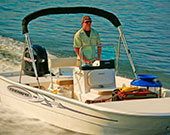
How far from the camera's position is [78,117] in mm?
5184

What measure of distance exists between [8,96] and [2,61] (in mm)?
4741

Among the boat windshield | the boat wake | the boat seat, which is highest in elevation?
the boat windshield

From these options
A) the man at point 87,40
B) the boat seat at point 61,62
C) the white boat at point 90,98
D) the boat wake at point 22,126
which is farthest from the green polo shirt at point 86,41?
the boat wake at point 22,126

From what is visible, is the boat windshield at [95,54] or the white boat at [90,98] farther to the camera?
the boat windshield at [95,54]

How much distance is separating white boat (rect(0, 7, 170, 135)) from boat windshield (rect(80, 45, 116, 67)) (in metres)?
0.02

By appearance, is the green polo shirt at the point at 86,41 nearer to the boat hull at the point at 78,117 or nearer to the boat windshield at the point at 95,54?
the boat windshield at the point at 95,54

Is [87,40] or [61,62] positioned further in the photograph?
[61,62]

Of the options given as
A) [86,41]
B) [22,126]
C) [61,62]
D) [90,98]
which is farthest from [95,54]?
[22,126]

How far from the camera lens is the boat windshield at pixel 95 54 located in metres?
5.89

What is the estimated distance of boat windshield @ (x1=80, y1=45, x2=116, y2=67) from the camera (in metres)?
5.89

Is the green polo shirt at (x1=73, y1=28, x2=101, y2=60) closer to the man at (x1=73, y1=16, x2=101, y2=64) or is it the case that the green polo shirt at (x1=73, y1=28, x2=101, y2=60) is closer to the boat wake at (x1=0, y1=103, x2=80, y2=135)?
the man at (x1=73, y1=16, x2=101, y2=64)

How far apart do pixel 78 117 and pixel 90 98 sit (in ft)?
1.66

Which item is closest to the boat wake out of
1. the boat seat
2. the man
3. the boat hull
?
the boat hull

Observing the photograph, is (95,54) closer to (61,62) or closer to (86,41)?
(86,41)
